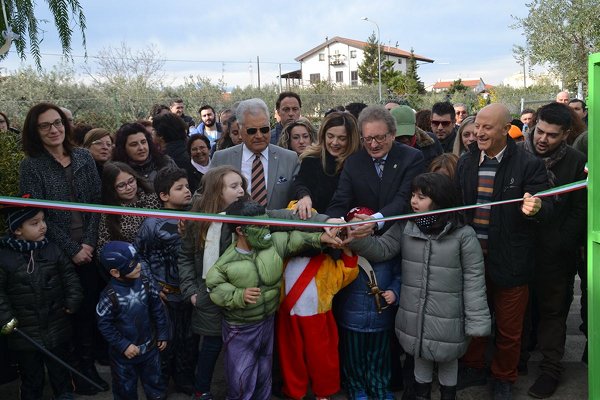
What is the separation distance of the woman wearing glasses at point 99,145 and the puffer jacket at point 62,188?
35.3 inches

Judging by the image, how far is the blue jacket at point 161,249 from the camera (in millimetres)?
4027

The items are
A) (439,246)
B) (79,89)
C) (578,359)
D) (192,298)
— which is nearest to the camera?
(439,246)

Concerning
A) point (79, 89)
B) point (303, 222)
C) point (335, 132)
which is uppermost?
point (79, 89)

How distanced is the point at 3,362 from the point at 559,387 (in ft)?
13.2

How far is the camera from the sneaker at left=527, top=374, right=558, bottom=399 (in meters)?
3.94

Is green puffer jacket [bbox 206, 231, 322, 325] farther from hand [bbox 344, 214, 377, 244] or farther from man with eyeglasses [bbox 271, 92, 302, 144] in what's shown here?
man with eyeglasses [bbox 271, 92, 302, 144]

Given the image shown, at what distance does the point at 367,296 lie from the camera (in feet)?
12.7

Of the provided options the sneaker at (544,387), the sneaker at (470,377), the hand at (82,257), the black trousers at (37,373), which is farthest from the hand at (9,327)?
the sneaker at (544,387)

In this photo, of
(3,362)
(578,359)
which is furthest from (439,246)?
(3,362)

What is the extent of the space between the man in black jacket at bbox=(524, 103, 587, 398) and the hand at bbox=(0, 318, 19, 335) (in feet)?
11.7

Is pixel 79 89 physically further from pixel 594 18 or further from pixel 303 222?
pixel 303 222

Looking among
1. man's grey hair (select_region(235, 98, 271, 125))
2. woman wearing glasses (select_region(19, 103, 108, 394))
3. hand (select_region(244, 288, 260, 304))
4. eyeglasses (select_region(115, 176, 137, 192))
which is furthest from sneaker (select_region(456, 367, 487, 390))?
eyeglasses (select_region(115, 176, 137, 192))

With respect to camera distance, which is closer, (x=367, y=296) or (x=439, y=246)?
(x=439, y=246)

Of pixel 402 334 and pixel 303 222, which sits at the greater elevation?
pixel 303 222
